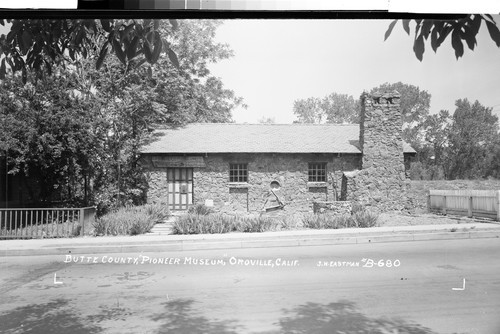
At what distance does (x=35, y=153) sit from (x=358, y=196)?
13.1 ft

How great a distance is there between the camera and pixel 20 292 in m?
3.22

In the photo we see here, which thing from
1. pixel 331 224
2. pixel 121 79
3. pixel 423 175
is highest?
pixel 121 79

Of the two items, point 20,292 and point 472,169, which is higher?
point 472,169

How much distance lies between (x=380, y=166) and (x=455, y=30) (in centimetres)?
335

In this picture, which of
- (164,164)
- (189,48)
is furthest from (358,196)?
(189,48)

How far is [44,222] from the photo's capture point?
357 cm

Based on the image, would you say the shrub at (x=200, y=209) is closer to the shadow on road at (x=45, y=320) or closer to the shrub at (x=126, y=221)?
the shrub at (x=126, y=221)

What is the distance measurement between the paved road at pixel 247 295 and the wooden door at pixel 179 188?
103 cm

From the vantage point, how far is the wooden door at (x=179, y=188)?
479 centimetres

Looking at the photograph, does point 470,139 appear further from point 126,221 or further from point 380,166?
point 126,221

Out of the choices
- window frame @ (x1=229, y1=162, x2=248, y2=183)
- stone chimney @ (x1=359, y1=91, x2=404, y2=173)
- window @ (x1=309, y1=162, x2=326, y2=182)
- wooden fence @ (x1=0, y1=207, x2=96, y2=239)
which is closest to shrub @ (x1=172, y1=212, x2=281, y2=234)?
window frame @ (x1=229, y1=162, x2=248, y2=183)

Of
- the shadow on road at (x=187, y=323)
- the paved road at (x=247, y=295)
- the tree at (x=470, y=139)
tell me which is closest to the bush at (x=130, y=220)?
the paved road at (x=247, y=295)

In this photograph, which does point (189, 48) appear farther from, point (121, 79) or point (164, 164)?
point (164, 164)

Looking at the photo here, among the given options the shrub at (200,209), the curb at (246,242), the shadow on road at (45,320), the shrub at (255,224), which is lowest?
the shadow on road at (45,320)
